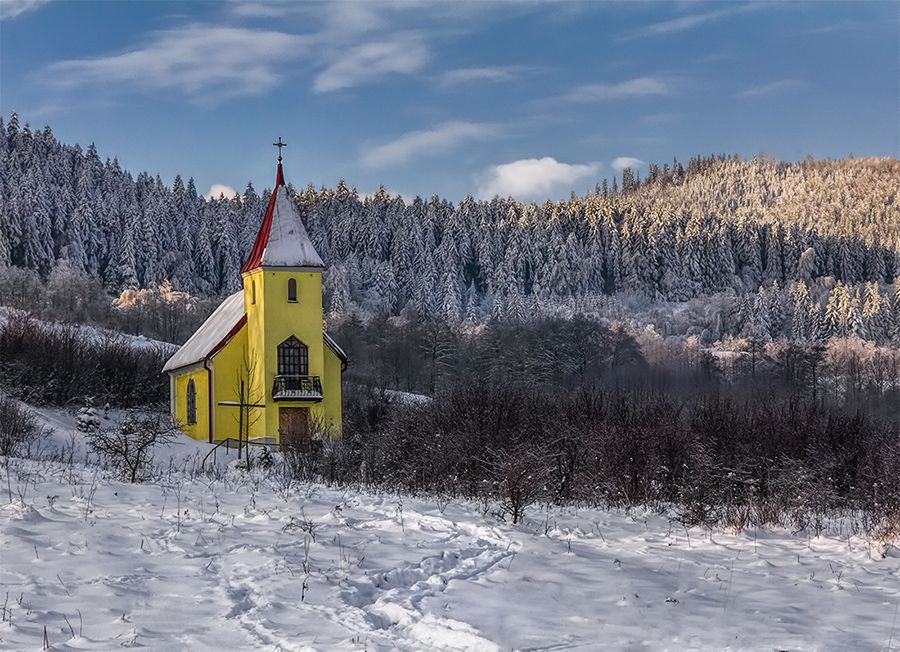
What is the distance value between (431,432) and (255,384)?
15.4m

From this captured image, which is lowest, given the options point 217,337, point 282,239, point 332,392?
point 332,392

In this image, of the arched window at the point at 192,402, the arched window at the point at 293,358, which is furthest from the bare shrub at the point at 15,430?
the arched window at the point at 192,402

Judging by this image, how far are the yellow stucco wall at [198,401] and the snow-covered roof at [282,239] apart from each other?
5.08m

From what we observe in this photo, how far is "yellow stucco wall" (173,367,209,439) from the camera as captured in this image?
128 ft

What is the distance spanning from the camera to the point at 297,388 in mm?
37312

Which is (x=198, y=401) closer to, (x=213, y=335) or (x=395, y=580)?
(x=213, y=335)

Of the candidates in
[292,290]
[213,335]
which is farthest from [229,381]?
[292,290]

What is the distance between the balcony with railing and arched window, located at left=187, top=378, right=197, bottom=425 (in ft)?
19.2

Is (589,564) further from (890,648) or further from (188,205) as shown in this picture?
(188,205)

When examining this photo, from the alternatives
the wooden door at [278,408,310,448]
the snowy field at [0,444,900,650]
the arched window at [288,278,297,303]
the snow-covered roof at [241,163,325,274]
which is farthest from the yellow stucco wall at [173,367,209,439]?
the snowy field at [0,444,900,650]

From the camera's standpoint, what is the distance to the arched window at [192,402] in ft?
135

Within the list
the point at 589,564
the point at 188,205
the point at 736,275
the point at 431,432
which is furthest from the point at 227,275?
the point at 589,564

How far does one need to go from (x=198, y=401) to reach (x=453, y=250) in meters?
114

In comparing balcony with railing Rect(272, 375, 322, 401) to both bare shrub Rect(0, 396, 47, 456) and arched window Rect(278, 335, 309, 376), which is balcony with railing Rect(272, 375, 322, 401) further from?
bare shrub Rect(0, 396, 47, 456)
